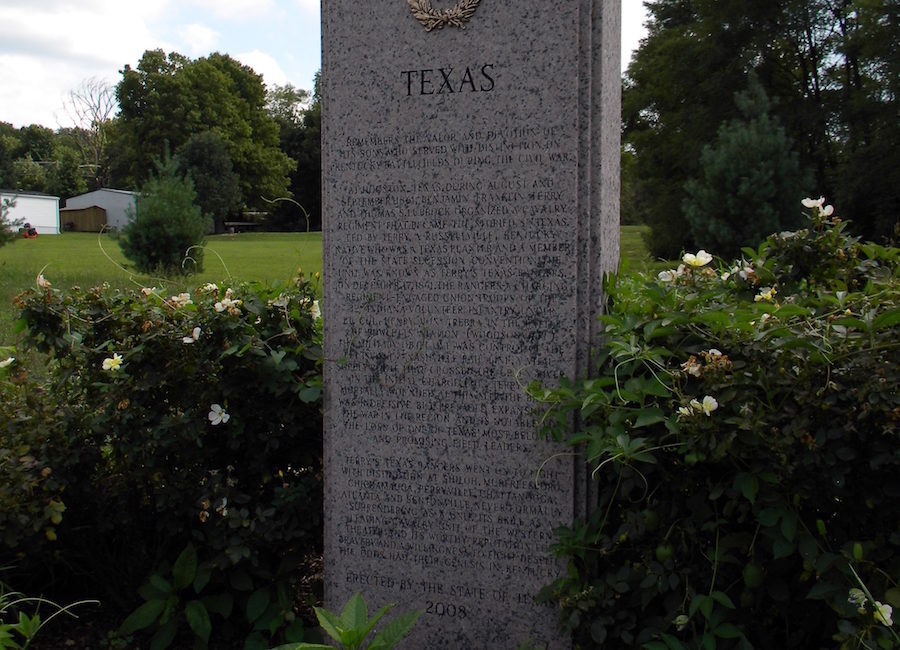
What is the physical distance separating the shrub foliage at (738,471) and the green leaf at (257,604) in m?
1.17

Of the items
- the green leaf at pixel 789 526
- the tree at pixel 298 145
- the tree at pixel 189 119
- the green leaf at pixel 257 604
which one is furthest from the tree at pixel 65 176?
the green leaf at pixel 789 526

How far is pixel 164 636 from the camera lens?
3277mm

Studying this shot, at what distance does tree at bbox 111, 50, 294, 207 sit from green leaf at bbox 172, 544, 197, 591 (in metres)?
55.8

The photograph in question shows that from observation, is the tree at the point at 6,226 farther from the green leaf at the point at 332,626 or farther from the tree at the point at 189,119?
the tree at the point at 189,119

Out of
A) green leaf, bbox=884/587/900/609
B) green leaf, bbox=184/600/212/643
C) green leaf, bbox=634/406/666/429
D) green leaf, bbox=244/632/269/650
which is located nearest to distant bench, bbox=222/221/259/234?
green leaf, bbox=184/600/212/643

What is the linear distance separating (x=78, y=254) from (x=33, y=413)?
99.5ft

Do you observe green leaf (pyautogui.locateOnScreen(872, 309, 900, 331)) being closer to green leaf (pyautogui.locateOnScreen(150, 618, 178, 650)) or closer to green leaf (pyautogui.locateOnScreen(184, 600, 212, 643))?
green leaf (pyautogui.locateOnScreen(184, 600, 212, 643))

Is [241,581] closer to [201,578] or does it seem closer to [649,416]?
[201,578]

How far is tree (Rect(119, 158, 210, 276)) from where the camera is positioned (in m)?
19.5

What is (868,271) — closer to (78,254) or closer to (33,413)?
(33,413)

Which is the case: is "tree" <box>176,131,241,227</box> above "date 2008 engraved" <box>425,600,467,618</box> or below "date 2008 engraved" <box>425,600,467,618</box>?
above

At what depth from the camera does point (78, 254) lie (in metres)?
31.2

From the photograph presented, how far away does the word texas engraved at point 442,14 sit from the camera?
301 centimetres

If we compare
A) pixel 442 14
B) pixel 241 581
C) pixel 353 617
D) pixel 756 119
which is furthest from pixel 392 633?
pixel 756 119
